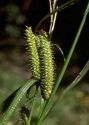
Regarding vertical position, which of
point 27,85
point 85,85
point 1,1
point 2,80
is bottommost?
point 85,85

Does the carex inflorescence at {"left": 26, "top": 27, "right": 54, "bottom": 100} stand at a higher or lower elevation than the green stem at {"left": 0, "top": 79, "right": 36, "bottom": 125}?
higher

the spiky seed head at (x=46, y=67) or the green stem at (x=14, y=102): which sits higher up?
the spiky seed head at (x=46, y=67)

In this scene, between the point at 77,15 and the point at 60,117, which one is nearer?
the point at 60,117

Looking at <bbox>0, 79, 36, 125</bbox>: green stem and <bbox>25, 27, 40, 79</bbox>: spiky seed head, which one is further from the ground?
<bbox>25, 27, 40, 79</bbox>: spiky seed head

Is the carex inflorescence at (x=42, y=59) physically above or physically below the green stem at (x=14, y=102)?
above

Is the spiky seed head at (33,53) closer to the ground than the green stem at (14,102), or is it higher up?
higher up

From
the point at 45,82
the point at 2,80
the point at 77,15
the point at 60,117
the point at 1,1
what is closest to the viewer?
the point at 45,82

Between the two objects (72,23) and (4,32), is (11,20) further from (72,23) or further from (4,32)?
(72,23)

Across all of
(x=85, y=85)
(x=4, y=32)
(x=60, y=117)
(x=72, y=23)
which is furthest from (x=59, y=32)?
(x=60, y=117)
